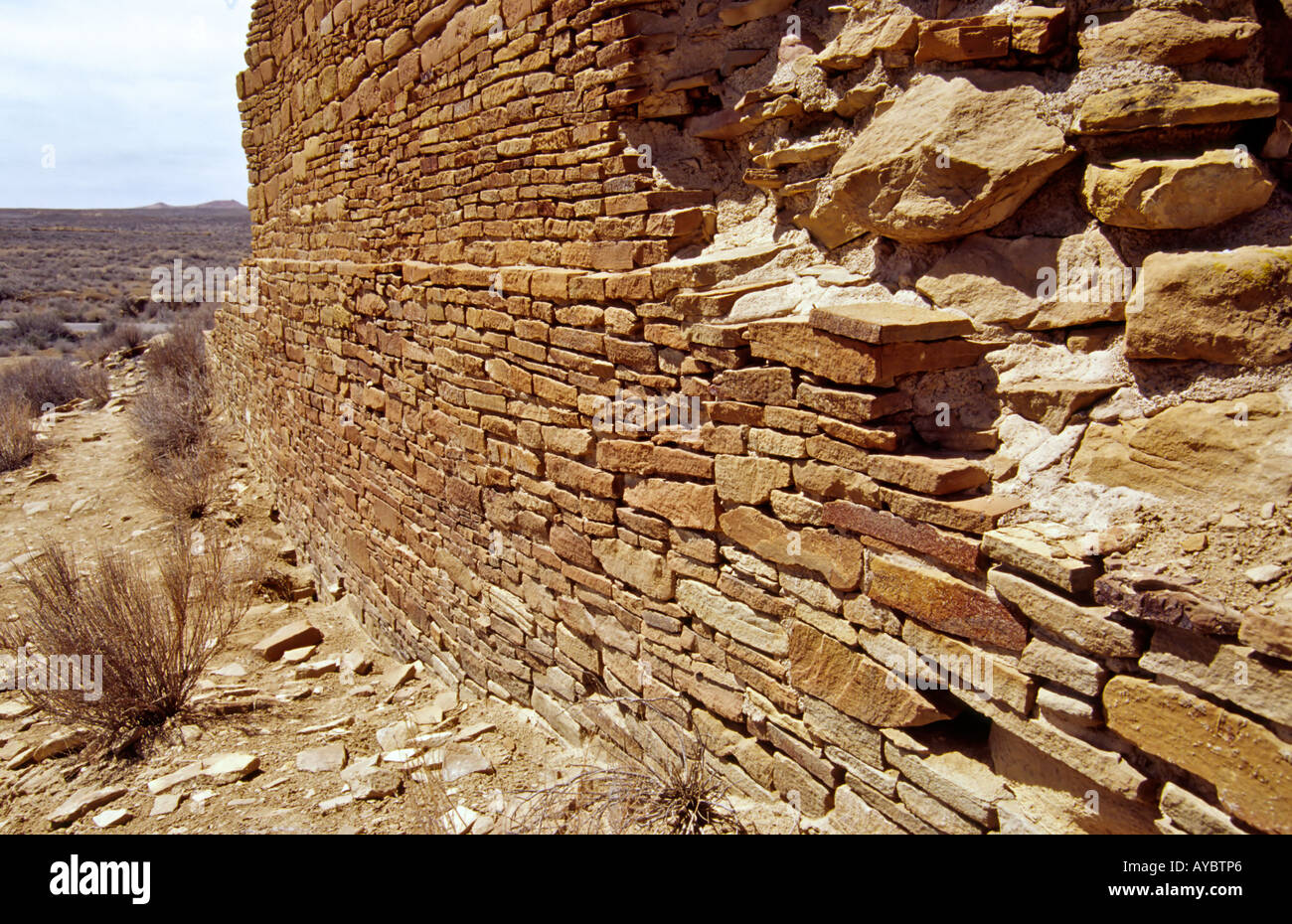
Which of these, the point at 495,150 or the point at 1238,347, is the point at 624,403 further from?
the point at 1238,347

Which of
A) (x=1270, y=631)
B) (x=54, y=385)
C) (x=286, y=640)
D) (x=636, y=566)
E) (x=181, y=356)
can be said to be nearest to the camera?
(x=1270, y=631)

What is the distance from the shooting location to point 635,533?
9.83 feet

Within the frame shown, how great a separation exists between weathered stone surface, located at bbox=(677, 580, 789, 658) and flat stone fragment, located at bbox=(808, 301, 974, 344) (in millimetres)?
962

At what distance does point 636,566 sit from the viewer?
3012mm

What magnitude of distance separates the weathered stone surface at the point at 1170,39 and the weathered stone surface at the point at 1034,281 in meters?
0.39

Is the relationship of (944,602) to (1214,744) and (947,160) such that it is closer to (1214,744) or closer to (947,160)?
(1214,744)

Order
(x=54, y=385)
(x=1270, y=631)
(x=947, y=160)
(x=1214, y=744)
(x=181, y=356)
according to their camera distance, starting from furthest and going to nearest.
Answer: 1. (x=54, y=385)
2. (x=181, y=356)
3. (x=947, y=160)
4. (x=1214, y=744)
5. (x=1270, y=631)

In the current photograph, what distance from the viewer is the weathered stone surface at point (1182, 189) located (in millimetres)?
1731

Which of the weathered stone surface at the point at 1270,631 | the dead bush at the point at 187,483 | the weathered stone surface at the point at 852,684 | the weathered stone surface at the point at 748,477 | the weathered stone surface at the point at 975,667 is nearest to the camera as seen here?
the weathered stone surface at the point at 1270,631

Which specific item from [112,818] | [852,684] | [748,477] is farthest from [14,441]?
[852,684]

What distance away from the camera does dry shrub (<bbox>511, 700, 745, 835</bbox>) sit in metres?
2.68

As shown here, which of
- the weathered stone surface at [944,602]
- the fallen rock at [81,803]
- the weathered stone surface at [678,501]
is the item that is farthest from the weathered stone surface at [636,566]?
the fallen rock at [81,803]

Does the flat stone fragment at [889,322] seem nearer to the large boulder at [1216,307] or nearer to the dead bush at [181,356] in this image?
the large boulder at [1216,307]

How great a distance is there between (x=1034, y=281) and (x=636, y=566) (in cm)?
162
